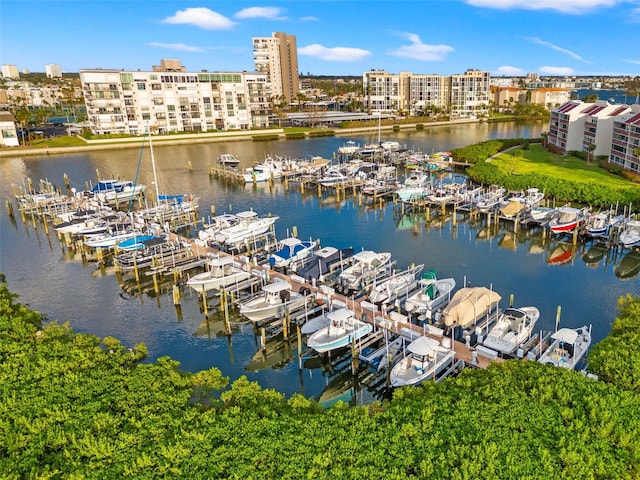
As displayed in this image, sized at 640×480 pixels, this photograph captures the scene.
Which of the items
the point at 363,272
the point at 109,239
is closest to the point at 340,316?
the point at 363,272

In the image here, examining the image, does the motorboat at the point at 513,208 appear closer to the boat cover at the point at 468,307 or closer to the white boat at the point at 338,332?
the boat cover at the point at 468,307

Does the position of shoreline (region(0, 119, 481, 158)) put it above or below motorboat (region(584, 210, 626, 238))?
above

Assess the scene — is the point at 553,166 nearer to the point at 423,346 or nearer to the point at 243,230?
the point at 243,230

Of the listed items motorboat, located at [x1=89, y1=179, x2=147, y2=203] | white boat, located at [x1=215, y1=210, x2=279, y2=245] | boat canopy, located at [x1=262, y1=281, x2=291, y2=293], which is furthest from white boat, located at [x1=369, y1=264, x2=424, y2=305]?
motorboat, located at [x1=89, y1=179, x2=147, y2=203]

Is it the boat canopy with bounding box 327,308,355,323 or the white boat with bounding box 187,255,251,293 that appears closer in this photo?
the boat canopy with bounding box 327,308,355,323

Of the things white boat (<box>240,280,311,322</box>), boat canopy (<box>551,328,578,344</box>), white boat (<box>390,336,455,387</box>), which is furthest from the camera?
white boat (<box>240,280,311,322</box>)

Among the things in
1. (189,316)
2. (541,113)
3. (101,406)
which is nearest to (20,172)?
(189,316)

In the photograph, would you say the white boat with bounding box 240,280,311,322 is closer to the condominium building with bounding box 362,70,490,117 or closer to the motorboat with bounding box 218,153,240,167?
the motorboat with bounding box 218,153,240,167

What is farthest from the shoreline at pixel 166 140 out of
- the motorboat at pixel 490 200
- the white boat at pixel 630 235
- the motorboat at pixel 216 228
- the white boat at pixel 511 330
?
the white boat at pixel 511 330
